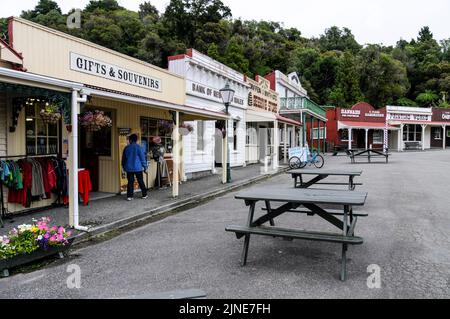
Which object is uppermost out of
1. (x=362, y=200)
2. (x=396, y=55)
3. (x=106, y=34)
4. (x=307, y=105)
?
(x=396, y=55)

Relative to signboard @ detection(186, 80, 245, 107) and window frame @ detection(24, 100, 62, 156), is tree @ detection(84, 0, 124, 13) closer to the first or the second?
signboard @ detection(186, 80, 245, 107)

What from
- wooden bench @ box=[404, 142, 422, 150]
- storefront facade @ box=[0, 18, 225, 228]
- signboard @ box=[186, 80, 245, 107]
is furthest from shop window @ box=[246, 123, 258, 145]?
wooden bench @ box=[404, 142, 422, 150]

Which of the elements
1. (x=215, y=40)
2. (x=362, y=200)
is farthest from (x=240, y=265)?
(x=215, y=40)

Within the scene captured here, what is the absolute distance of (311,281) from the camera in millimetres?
4117

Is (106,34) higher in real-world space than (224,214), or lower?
higher

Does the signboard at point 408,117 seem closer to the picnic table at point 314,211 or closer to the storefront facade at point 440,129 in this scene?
the storefront facade at point 440,129

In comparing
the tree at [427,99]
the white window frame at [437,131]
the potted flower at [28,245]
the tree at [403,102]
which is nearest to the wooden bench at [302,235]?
the potted flower at [28,245]

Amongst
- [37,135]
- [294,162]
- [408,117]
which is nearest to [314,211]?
[37,135]

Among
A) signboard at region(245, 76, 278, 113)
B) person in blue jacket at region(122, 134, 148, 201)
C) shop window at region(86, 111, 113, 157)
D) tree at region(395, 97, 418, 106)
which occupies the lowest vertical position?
person in blue jacket at region(122, 134, 148, 201)

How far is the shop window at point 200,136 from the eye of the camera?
15.2m

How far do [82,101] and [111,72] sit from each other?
12.4 feet

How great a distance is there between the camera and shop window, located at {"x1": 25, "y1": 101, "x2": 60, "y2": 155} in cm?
794
